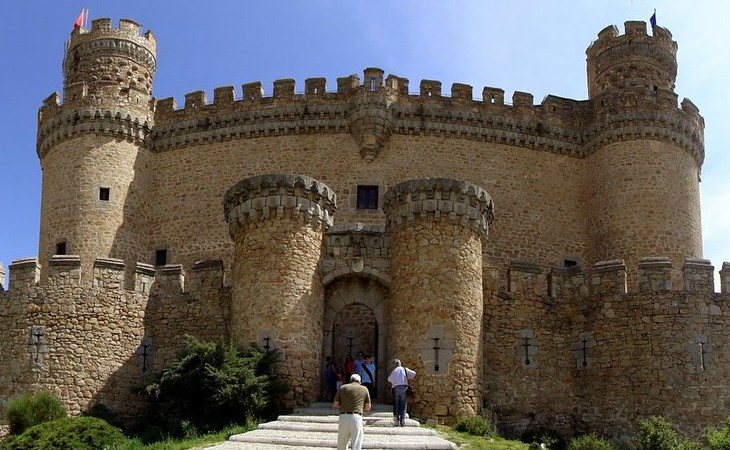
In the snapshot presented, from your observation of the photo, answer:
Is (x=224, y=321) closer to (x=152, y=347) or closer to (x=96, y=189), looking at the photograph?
(x=152, y=347)

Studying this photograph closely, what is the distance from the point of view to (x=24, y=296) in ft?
72.0

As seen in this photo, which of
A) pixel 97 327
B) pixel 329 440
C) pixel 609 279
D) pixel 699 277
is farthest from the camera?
pixel 609 279

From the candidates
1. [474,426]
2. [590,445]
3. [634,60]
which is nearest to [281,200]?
[474,426]

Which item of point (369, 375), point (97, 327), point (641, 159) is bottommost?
point (369, 375)

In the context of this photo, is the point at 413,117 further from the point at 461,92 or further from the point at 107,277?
the point at 107,277

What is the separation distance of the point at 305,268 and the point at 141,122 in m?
12.6

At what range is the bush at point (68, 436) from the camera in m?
18.0

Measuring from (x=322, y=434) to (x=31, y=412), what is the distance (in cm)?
683

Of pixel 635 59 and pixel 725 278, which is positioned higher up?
pixel 635 59

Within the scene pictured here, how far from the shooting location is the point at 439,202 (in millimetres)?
20391

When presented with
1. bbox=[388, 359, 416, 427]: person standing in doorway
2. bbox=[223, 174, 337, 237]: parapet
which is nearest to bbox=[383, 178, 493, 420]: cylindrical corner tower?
bbox=[388, 359, 416, 427]: person standing in doorway

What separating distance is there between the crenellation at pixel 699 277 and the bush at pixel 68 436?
38.4ft

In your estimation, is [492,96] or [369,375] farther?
[492,96]

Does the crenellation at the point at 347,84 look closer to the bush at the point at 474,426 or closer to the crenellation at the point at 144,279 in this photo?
the crenellation at the point at 144,279
